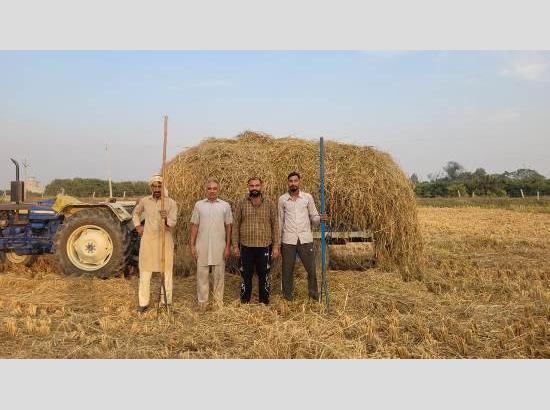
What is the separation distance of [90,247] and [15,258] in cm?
221

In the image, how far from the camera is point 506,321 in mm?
4945

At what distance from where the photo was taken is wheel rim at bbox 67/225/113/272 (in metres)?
7.29

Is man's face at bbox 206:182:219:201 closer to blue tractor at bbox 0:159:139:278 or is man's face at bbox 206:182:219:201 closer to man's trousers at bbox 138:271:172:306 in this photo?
man's trousers at bbox 138:271:172:306

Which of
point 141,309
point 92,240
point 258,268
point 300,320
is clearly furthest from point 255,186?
point 92,240

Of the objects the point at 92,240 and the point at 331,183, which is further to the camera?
the point at 92,240

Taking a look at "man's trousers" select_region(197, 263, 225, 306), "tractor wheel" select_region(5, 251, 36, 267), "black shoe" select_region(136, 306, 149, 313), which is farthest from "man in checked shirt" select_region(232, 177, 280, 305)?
"tractor wheel" select_region(5, 251, 36, 267)

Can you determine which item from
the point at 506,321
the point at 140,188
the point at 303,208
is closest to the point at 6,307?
the point at 303,208

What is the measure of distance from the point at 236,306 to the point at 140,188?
35.9m

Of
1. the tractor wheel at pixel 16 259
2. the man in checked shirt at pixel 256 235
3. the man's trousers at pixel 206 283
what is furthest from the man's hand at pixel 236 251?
the tractor wheel at pixel 16 259

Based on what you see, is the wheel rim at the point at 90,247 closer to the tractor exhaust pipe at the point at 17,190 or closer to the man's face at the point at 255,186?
the tractor exhaust pipe at the point at 17,190

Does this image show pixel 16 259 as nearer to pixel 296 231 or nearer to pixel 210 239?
pixel 210 239

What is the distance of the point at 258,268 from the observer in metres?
5.85

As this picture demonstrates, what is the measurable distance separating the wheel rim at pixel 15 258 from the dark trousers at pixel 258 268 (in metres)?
4.91

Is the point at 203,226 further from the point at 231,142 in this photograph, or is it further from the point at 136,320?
the point at 231,142
